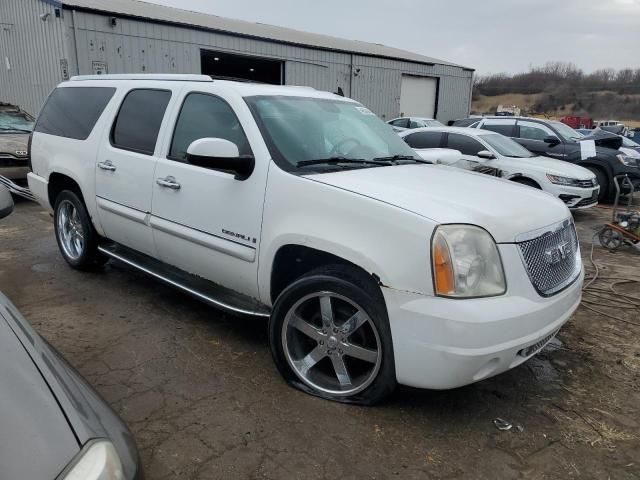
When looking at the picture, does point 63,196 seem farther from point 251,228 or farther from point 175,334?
point 251,228

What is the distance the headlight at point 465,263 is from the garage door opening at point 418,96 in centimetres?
2273

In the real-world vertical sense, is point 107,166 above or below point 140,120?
below

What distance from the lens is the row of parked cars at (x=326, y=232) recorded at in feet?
8.14

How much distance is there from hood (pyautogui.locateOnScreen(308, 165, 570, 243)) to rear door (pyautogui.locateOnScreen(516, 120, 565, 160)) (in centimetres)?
871

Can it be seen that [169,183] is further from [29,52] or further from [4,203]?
[29,52]

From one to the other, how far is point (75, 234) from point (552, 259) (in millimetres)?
4503

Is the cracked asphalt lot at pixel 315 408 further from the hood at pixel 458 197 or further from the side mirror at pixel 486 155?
the side mirror at pixel 486 155

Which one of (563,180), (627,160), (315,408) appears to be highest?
(627,160)

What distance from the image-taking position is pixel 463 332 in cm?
239

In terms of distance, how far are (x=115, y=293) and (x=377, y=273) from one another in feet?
9.87

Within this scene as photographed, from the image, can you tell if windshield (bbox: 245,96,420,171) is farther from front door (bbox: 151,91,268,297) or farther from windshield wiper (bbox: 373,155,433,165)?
front door (bbox: 151,91,268,297)

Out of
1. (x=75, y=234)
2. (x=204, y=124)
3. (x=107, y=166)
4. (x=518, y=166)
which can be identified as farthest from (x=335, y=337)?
(x=518, y=166)

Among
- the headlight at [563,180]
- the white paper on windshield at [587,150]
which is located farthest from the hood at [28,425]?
the white paper on windshield at [587,150]

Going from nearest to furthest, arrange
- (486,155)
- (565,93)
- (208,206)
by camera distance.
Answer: (208,206)
(486,155)
(565,93)
